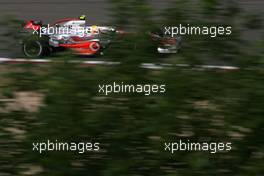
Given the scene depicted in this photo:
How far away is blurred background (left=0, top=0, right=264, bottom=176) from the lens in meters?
2.77

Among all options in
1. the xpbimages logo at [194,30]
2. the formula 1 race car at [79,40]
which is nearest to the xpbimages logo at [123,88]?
the formula 1 race car at [79,40]

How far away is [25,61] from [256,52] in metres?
1.13

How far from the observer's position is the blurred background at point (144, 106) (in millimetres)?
2771

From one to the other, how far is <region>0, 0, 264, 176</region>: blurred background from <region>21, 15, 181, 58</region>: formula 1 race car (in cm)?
7

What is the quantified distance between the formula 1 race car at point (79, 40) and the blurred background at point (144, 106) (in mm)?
65

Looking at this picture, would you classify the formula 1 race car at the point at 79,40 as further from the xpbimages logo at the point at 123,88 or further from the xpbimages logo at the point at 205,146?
the xpbimages logo at the point at 205,146

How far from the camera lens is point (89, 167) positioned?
2.96 meters

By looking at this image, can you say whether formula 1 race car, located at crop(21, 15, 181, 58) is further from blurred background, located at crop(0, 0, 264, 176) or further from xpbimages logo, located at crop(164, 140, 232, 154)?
xpbimages logo, located at crop(164, 140, 232, 154)

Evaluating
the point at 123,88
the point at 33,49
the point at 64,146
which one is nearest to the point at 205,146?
the point at 123,88

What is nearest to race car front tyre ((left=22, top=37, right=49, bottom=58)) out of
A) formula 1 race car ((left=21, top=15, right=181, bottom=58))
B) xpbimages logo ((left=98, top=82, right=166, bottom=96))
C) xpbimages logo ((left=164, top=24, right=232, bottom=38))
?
formula 1 race car ((left=21, top=15, right=181, bottom=58))

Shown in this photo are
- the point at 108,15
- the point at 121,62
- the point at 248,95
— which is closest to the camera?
the point at 248,95

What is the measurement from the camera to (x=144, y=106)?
2850 millimetres

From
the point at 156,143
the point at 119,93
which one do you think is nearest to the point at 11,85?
the point at 119,93

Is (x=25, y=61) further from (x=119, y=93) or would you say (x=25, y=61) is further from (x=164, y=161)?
(x=164, y=161)
